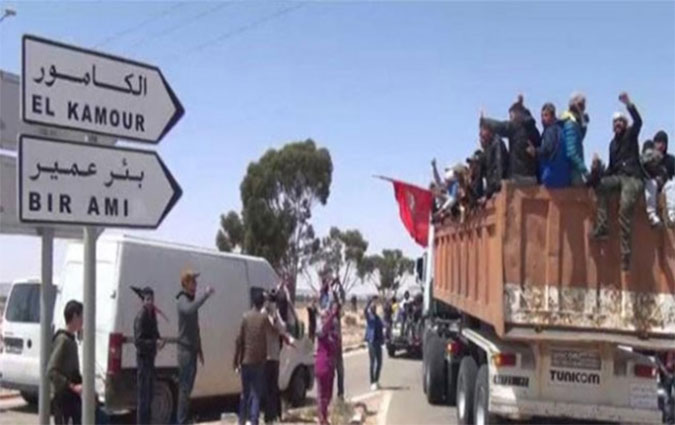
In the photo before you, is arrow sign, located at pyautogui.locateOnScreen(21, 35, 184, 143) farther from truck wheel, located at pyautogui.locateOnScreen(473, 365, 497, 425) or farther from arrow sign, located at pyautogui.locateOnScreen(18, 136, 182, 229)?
truck wheel, located at pyautogui.locateOnScreen(473, 365, 497, 425)

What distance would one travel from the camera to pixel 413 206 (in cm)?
2033

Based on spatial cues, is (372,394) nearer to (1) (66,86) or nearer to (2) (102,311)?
(2) (102,311)

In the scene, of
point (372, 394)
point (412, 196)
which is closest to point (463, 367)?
point (372, 394)

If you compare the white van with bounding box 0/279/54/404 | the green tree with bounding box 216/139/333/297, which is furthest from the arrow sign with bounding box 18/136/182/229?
the green tree with bounding box 216/139/333/297

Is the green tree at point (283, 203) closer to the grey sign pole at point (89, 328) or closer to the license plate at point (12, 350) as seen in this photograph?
the license plate at point (12, 350)

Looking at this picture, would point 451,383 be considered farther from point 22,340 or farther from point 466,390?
point 22,340

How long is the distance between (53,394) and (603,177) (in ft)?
19.0

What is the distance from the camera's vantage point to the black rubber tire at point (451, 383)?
14.3 meters

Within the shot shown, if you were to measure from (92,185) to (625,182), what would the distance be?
6315 mm

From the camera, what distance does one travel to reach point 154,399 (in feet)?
38.2

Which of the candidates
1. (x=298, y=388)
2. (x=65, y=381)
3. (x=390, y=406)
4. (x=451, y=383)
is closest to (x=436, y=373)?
(x=451, y=383)

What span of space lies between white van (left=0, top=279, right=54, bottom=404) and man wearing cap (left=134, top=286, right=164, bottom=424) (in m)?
2.09

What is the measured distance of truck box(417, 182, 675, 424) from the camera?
9070 millimetres

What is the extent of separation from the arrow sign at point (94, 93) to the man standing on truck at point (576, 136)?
579 cm
